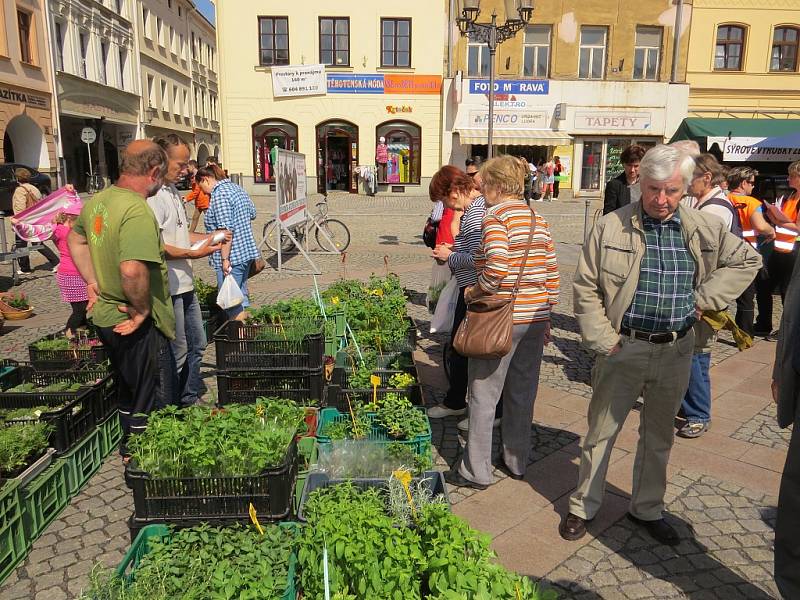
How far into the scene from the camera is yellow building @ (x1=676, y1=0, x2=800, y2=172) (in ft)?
88.7

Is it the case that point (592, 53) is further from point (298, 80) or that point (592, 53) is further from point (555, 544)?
point (555, 544)

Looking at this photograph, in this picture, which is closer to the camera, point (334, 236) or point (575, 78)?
point (334, 236)

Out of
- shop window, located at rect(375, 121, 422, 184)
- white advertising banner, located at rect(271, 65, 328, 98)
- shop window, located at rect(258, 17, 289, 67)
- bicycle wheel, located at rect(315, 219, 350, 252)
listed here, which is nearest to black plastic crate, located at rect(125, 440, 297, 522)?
bicycle wheel, located at rect(315, 219, 350, 252)

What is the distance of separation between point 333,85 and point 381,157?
3.86 m

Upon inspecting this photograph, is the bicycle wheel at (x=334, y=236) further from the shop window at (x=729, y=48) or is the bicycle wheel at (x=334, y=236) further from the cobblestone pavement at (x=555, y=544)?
the shop window at (x=729, y=48)

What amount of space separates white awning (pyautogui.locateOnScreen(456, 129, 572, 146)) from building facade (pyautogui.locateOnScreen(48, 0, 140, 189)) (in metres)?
16.7

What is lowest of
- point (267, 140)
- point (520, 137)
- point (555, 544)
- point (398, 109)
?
point (555, 544)

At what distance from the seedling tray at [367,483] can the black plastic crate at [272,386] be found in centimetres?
134

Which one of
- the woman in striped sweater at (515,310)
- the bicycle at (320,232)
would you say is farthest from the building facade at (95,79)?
the woman in striped sweater at (515,310)

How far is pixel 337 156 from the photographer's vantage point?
30.0m

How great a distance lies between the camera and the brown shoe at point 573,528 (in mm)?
3328

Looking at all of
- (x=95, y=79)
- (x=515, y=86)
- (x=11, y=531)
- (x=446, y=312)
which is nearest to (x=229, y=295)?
(x=446, y=312)

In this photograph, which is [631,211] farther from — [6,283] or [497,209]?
[6,283]

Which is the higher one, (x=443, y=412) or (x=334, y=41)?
(x=334, y=41)
